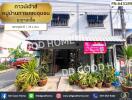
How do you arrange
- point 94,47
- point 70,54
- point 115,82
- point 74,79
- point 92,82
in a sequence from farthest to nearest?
1. point 70,54
2. point 94,47
3. point 74,79
4. point 115,82
5. point 92,82

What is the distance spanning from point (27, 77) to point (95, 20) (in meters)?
9.16

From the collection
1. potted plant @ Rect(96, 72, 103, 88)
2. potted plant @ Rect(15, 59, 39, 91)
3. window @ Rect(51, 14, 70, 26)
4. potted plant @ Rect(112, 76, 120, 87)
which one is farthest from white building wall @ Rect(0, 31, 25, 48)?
potted plant @ Rect(112, 76, 120, 87)

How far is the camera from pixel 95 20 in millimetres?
18391

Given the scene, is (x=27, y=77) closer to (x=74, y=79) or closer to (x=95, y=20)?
(x=74, y=79)

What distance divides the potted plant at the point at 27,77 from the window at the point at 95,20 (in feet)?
26.4

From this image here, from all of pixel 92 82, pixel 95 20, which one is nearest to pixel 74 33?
pixel 95 20

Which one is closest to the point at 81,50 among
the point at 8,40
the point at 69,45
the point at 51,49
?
the point at 69,45

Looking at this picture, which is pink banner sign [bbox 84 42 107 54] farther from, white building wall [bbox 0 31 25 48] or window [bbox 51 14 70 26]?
white building wall [bbox 0 31 25 48]

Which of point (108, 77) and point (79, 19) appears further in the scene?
point (79, 19)

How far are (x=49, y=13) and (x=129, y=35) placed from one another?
651 inches

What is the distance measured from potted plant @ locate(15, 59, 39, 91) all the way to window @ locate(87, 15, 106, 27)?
8049 mm

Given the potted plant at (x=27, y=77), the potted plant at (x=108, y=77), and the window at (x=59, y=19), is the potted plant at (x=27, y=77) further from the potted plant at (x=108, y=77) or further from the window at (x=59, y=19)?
the window at (x=59, y=19)

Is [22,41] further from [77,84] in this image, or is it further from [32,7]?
[32,7]

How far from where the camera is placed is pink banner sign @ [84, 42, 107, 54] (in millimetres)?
Result: 14711
